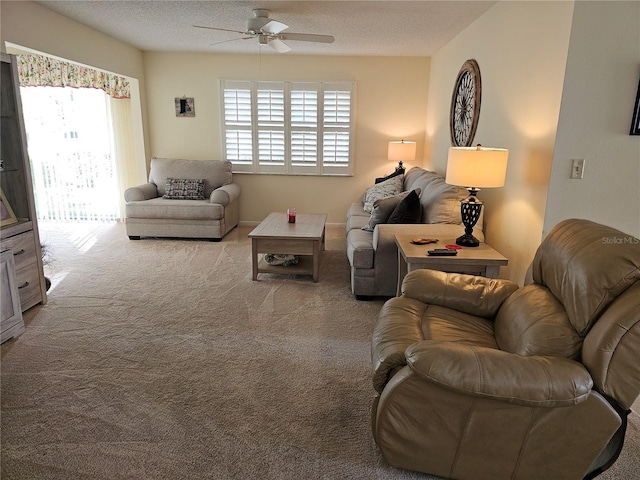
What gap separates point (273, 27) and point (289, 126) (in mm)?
2245

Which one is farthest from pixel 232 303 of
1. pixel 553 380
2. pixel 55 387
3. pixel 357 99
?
pixel 357 99

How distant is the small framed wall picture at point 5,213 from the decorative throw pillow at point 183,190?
2508 mm

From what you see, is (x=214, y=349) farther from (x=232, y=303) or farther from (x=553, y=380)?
(x=553, y=380)

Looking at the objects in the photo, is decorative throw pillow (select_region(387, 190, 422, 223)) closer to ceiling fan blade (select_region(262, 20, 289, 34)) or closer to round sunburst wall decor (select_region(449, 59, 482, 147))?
round sunburst wall decor (select_region(449, 59, 482, 147))

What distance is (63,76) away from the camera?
510cm

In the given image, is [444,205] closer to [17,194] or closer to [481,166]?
[481,166]

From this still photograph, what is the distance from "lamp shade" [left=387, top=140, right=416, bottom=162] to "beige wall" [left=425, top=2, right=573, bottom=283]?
1656 millimetres

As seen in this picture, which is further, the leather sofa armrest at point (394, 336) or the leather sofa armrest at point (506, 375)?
the leather sofa armrest at point (394, 336)

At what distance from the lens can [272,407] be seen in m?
2.06

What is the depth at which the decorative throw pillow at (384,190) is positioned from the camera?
15.5 feet

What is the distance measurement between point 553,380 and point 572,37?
1875mm

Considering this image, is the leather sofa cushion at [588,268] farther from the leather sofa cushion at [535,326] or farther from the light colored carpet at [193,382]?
the light colored carpet at [193,382]

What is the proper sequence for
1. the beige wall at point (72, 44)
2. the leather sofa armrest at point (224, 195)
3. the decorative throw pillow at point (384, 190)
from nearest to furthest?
the beige wall at point (72, 44) < the decorative throw pillow at point (384, 190) < the leather sofa armrest at point (224, 195)

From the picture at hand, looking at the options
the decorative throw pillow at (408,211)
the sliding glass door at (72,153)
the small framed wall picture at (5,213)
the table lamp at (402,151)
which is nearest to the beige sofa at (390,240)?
the decorative throw pillow at (408,211)
